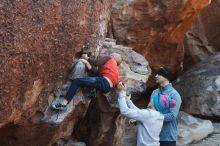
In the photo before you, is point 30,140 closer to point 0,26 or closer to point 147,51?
point 0,26

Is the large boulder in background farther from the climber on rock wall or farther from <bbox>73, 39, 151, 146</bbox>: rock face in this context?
the climber on rock wall

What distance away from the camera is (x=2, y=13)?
4.97 m

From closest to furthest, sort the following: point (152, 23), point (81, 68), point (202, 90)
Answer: point (81, 68) < point (202, 90) < point (152, 23)

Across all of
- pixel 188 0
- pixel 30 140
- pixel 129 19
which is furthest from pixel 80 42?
pixel 188 0

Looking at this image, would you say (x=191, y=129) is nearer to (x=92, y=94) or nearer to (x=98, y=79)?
(x=92, y=94)

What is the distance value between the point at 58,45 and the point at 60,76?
1.66 ft

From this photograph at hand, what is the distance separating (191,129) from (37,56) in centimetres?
416

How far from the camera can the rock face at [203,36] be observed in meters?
13.9

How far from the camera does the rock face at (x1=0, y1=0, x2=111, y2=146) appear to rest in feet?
→ 17.0

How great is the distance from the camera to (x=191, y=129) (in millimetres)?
8766

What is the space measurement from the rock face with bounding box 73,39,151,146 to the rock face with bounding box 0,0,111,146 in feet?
1.69

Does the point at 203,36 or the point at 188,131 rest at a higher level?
the point at 203,36

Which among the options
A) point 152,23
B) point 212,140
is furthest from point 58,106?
point 152,23

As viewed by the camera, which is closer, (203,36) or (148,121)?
(148,121)
